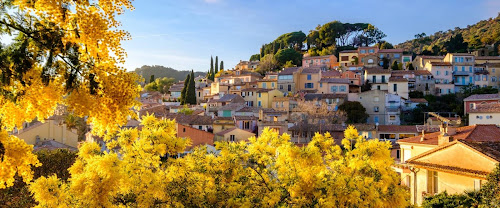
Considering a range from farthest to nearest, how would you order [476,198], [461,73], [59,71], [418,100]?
[461,73]
[418,100]
[476,198]
[59,71]

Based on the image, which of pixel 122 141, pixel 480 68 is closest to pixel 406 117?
pixel 480 68

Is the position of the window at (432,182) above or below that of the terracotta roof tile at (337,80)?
below

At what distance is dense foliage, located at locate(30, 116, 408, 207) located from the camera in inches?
405

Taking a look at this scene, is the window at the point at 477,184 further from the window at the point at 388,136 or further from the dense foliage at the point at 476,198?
the window at the point at 388,136

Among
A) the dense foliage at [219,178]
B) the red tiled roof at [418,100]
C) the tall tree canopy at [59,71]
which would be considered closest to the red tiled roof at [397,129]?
the red tiled roof at [418,100]

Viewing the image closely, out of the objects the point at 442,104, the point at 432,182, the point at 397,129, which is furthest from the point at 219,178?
the point at 442,104

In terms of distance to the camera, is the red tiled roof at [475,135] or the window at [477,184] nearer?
the window at [477,184]

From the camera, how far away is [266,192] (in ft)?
38.2

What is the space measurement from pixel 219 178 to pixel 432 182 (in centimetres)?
1159

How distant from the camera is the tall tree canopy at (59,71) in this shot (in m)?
5.12

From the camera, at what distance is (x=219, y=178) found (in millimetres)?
12469

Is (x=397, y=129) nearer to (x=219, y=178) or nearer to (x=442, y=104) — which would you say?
(x=442, y=104)

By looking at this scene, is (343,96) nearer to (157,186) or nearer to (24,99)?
(157,186)

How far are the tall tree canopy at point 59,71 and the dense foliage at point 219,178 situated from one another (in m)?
4.62
